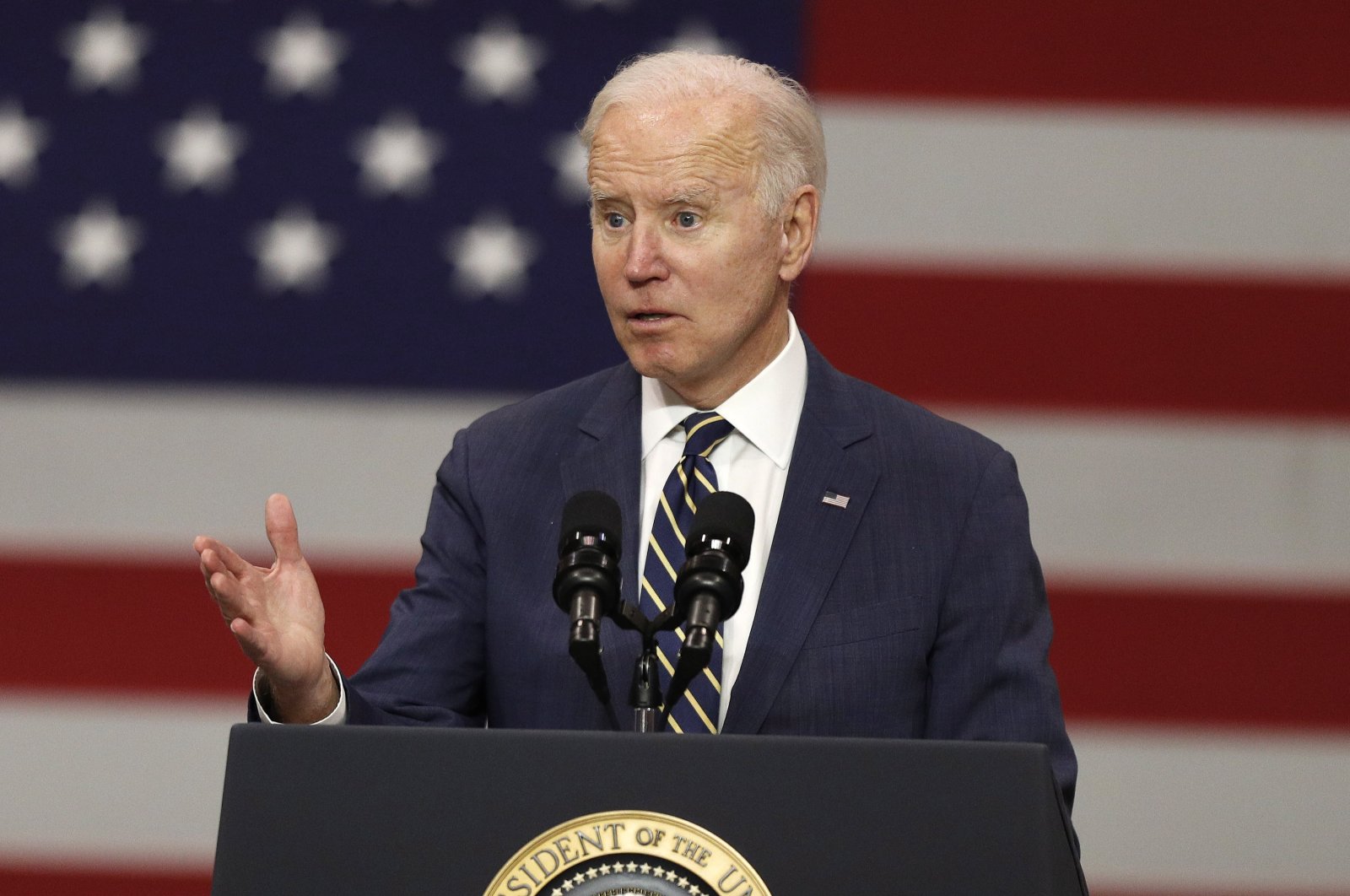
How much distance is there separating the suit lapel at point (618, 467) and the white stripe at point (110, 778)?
5.22 ft

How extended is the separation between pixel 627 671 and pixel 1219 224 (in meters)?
1.97

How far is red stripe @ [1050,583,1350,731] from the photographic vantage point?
10.1ft

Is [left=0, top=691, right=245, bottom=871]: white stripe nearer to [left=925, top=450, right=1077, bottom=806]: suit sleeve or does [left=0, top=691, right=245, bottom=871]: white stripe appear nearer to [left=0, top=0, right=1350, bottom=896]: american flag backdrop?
[left=0, top=0, right=1350, bottom=896]: american flag backdrop

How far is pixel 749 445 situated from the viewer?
1.85 m

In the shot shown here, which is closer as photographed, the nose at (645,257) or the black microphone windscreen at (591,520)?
the black microphone windscreen at (591,520)

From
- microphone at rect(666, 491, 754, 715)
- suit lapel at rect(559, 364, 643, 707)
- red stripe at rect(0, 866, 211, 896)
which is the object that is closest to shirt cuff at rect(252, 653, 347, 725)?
suit lapel at rect(559, 364, 643, 707)

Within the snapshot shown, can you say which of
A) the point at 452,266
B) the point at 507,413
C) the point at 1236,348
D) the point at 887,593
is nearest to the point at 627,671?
the point at 887,593

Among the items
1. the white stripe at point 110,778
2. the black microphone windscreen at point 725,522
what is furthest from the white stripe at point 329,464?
the black microphone windscreen at point 725,522

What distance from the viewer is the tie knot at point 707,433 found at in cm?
181

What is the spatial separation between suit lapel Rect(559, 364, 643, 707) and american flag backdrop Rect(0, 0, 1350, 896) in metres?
1.28

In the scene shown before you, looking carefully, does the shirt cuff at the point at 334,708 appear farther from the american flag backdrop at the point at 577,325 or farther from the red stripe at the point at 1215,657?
the red stripe at the point at 1215,657

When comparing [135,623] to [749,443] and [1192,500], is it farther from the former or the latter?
[1192,500]

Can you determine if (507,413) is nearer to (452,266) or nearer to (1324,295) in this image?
(452,266)

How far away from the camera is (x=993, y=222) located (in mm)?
3178
